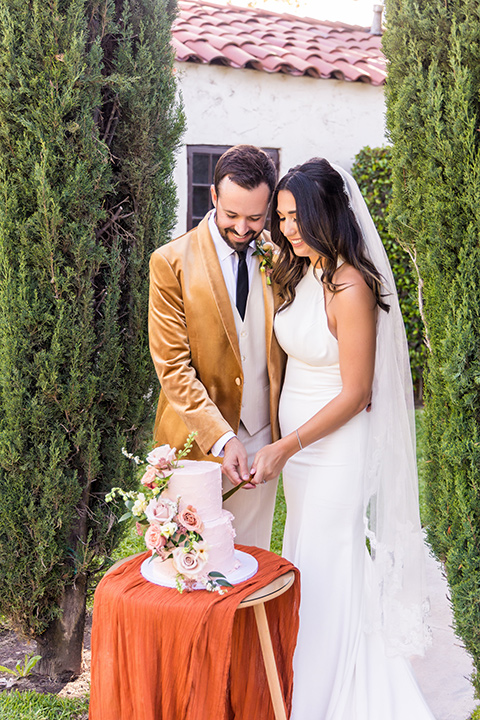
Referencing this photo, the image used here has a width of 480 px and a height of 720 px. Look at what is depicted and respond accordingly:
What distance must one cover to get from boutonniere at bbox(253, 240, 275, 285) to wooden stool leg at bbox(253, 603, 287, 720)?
144 centimetres

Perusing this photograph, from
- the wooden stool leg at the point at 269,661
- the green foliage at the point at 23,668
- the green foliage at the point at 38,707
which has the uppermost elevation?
the wooden stool leg at the point at 269,661

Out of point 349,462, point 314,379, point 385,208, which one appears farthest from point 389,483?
point 385,208

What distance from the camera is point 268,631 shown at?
255cm

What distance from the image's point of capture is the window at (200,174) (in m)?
8.86

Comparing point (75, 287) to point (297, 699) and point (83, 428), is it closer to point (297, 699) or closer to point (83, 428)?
point (83, 428)

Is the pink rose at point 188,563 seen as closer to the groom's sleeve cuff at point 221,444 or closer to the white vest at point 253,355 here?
the groom's sleeve cuff at point 221,444

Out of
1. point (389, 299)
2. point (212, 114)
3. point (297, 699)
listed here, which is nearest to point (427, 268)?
point (389, 299)

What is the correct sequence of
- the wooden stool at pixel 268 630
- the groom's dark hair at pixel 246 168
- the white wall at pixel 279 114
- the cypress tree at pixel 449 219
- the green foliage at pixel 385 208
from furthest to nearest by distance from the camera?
1. the green foliage at pixel 385 208
2. the white wall at pixel 279 114
3. the groom's dark hair at pixel 246 168
4. the cypress tree at pixel 449 219
5. the wooden stool at pixel 268 630

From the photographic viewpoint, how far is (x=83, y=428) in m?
3.52

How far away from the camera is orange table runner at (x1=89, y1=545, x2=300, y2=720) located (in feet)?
7.84

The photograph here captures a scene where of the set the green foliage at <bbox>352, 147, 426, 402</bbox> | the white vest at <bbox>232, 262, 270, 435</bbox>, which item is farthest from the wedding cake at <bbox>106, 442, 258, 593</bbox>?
the green foliage at <bbox>352, 147, 426, 402</bbox>

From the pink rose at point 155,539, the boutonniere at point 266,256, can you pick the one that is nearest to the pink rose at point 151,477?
the pink rose at point 155,539

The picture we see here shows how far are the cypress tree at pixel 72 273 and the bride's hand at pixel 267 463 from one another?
3.19ft

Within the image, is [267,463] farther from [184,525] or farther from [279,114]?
[279,114]
